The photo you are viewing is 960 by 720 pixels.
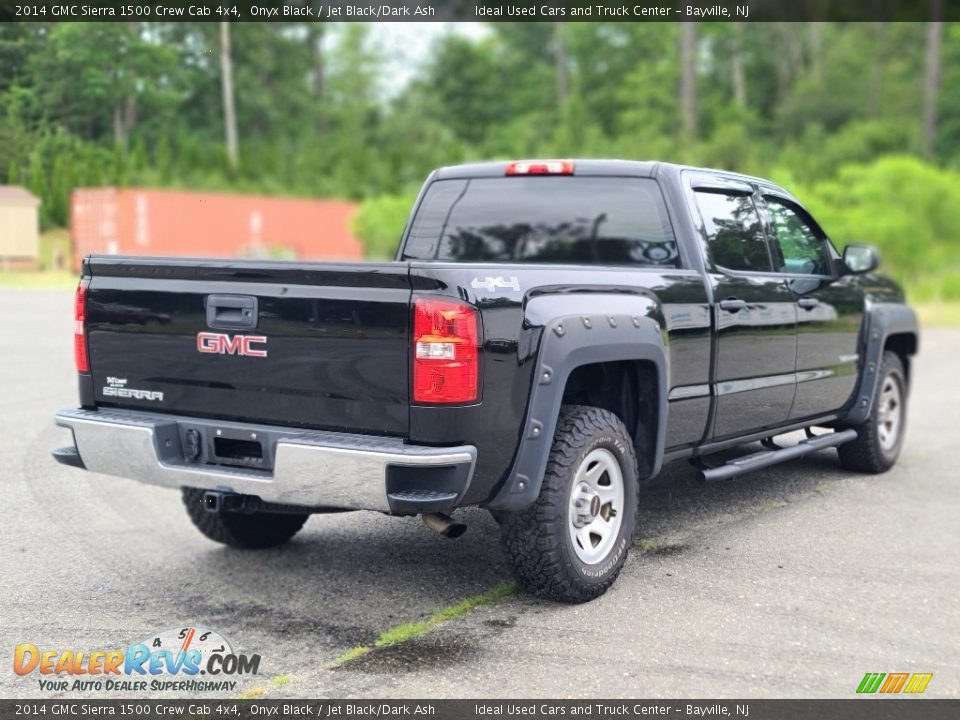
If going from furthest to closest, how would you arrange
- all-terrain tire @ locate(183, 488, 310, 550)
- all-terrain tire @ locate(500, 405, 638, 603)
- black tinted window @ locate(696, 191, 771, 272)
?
black tinted window @ locate(696, 191, 771, 272)
all-terrain tire @ locate(183, 488, 310, 550)
all-terrain tire @ locate(500, 405, 638, 603)

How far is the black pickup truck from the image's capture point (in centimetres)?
422

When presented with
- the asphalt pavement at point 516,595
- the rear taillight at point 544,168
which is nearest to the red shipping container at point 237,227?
the rear taillight at point 544,168

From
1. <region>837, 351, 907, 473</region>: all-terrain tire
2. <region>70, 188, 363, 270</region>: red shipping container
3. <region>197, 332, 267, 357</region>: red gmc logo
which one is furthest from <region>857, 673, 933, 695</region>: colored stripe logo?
<region>70, 188, 363, 270</region>: red shipping container

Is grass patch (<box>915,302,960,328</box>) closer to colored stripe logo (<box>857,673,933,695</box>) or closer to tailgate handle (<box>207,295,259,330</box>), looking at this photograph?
colored stripe logo (<box>857,673,933,695</box>)

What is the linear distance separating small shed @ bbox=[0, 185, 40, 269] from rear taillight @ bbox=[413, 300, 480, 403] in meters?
3.67

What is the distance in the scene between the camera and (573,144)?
157 ft

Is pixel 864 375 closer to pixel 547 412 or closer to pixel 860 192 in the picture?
pixel 547 412

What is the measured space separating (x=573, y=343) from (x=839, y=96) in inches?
2081

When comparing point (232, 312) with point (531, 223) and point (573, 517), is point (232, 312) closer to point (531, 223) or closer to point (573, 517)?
point (573, 517)

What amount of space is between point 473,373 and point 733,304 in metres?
2.09

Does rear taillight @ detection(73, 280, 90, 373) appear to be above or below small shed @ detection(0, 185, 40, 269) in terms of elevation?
below

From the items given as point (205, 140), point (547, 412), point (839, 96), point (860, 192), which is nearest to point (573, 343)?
point (547, 412)

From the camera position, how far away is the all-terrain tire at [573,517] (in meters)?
4.63

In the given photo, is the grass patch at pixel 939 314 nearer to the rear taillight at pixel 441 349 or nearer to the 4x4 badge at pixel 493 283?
the 4x4 badge at pixel 493 283
